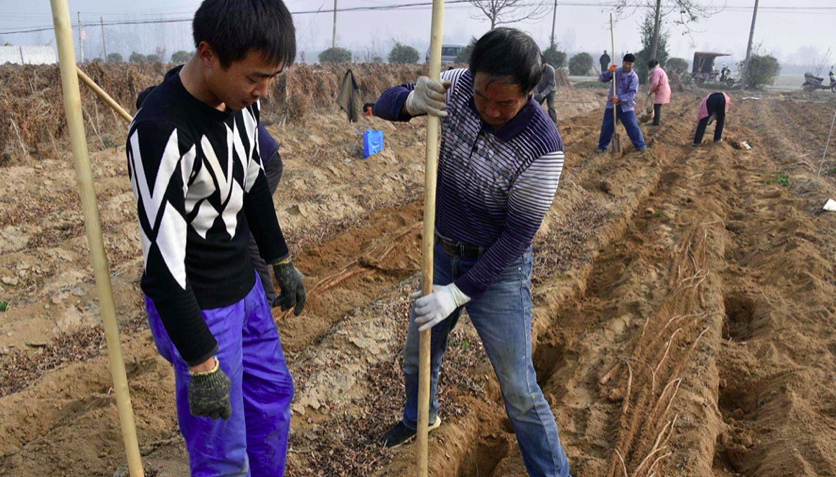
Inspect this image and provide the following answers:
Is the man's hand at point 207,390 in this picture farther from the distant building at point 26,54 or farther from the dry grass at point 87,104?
the distant building at point 26,54

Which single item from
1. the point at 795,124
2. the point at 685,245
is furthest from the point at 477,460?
the point at 795,124

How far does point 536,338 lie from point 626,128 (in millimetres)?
7303

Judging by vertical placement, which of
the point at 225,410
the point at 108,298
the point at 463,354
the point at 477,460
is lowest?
the point at 477,460

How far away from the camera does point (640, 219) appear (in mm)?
7082

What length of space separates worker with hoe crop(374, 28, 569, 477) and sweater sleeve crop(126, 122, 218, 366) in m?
0.88

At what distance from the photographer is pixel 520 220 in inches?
85.3

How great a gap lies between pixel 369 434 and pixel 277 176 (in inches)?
73.5

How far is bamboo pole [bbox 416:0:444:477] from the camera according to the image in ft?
6.45

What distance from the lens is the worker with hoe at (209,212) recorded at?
157 cm

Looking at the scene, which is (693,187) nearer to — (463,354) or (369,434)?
(463,354)

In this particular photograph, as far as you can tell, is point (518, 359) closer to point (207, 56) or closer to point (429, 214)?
point (429, 214)

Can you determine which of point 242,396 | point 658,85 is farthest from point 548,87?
point 242,396

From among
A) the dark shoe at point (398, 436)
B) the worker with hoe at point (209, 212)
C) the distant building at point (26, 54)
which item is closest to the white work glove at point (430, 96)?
the worker with hoe at point (209, 212)

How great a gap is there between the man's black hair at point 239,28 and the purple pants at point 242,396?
32.1 inches
